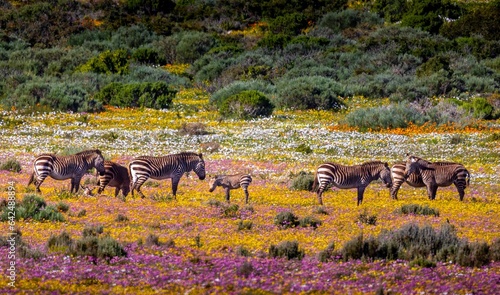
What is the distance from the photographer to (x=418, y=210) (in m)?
20.9

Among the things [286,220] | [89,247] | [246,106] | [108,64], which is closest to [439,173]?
[286,220]

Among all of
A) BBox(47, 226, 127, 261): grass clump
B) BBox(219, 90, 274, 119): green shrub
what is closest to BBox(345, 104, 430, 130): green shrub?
BBox(219, 90, 274, 119): green shrub

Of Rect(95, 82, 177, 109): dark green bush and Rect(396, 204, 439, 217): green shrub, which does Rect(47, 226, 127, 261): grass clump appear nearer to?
Rect(396, 204, 439, 217): green shrub

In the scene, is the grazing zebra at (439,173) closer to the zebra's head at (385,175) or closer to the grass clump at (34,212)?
the zebra's head at (385,175)

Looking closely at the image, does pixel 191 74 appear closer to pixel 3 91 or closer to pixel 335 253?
pixel 3 91

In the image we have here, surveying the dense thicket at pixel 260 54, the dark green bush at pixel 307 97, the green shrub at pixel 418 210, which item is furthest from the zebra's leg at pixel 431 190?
the dark green bush at pixel 307 97

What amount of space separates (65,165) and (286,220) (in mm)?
6892

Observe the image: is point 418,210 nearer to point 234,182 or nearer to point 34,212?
point 234,182

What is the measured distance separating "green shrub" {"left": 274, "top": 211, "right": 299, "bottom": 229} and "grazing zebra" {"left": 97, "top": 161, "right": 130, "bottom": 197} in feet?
18.6

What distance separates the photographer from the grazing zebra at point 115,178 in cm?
2259

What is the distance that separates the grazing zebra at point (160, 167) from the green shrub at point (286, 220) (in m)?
4.72

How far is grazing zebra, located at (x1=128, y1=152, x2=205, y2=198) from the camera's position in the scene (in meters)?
22.4

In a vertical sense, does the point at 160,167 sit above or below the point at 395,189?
above

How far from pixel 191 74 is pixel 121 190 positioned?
44949 millimetres
